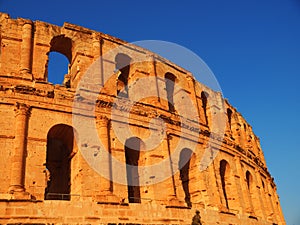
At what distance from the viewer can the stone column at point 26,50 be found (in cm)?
1475

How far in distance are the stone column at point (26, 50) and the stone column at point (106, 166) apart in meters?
3.78

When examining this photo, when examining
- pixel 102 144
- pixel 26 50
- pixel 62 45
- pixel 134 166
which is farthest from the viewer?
pixel 62 45

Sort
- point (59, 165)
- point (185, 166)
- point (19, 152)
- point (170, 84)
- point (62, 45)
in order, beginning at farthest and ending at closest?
point (170, 84) < point (185, 166) < point (59, 165) < point (62, 45) < point (19, 152)

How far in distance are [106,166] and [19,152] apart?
3451mm

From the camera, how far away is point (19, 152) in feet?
41.8

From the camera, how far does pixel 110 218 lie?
13.1 m

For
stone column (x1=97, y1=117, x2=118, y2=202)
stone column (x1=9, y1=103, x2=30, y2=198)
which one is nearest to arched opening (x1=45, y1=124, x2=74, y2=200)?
stone column (x1=97, y1=117, x2=118, y2=202)

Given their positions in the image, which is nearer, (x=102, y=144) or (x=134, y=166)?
(x=102, y=144)

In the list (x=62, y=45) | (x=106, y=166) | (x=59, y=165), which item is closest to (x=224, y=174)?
(x=106, y=166)

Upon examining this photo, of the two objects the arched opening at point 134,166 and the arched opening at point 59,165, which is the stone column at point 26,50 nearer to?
the arched opening at point 59,165

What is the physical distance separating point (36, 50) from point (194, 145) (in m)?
9.35

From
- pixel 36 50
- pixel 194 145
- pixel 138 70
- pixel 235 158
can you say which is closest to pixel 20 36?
pixel 36 50

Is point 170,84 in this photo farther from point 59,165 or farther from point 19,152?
point 19,152

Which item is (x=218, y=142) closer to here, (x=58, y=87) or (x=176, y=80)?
(x=176, y=80)
